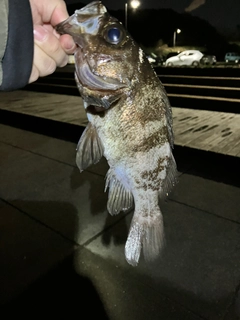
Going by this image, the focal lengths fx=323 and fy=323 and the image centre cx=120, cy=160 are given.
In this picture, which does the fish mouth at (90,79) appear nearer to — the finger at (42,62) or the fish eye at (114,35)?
the fish eye at (114,35)

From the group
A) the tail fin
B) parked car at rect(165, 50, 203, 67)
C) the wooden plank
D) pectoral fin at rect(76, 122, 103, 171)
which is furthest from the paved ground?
parked car at rect(165, 50, 203, 67)

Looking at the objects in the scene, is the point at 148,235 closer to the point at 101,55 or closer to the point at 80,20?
the point at 101,55

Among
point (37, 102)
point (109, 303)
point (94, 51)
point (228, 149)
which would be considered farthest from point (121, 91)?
point (37, 102)

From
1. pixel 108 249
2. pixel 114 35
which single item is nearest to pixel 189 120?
pixel 108 249

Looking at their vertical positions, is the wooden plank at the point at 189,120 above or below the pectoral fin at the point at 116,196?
below

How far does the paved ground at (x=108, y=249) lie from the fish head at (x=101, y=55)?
7.00 ft

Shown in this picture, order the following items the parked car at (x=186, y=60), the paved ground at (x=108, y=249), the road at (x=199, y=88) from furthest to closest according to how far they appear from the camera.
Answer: the parked car at (x=186, y=60) → the road at (x=199, y=88) → the paved ground at (x=108, y=249)

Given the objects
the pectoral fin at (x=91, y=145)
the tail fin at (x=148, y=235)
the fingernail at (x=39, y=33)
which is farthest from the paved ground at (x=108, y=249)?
the fingernail at (x=39, y=33)

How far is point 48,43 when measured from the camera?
67.6 inches

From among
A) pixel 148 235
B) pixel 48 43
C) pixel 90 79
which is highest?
pixel 48 43

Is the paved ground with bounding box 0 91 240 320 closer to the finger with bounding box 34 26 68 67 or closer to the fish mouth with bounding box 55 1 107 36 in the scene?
the finger with bounding box 34 26 68 67

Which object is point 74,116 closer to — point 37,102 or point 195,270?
point 37,102

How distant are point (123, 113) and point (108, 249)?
240cm

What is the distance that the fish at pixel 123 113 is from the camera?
1.42m
